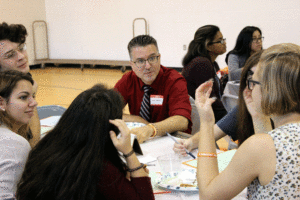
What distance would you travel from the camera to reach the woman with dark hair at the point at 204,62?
11.7 ft

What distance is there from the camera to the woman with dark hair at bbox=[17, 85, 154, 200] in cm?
115

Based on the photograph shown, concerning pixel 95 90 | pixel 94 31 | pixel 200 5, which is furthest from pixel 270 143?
pixel 94 31

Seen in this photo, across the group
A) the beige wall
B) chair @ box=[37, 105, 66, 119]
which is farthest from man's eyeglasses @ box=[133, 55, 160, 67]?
the beige wall

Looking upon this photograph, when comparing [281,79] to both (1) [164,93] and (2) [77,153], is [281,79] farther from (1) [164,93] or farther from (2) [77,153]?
(1) [164,93]

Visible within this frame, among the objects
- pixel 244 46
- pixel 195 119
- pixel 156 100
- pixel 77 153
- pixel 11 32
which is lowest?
pixel 195 119

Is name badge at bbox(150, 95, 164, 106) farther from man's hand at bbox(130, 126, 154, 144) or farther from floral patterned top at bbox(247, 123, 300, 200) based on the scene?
floral patterned top at bbox(247, 123, 300, 200)

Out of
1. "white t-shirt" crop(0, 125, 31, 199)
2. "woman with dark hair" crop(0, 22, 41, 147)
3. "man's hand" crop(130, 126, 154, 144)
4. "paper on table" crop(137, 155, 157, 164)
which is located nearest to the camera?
"white t-shirt" crop(0, 125, 31, 199)

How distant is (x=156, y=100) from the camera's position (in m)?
2.71

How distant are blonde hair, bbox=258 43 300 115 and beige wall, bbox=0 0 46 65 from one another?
1069 centimetres

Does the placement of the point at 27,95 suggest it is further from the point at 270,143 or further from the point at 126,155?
the point at 270,143

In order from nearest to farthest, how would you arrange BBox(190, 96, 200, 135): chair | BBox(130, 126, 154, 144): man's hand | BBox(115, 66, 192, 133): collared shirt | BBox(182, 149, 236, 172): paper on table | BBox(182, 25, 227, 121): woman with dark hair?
BBox(182, 149, 236, 172): paper on table, BBox(130, 126, 154, 144): man's hand, BBox(115, 66, 192, 133): collared shirt, BBox(190, 96, 200, 135): chair, BBox(182, 25, 227, 121): woman with dark hair

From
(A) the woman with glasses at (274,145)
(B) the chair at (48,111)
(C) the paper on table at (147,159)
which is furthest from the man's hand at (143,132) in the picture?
(B) the chair at (48,111)

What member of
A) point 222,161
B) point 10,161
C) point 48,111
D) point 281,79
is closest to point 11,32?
point 48,111

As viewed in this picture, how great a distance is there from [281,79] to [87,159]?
74 centimetres
